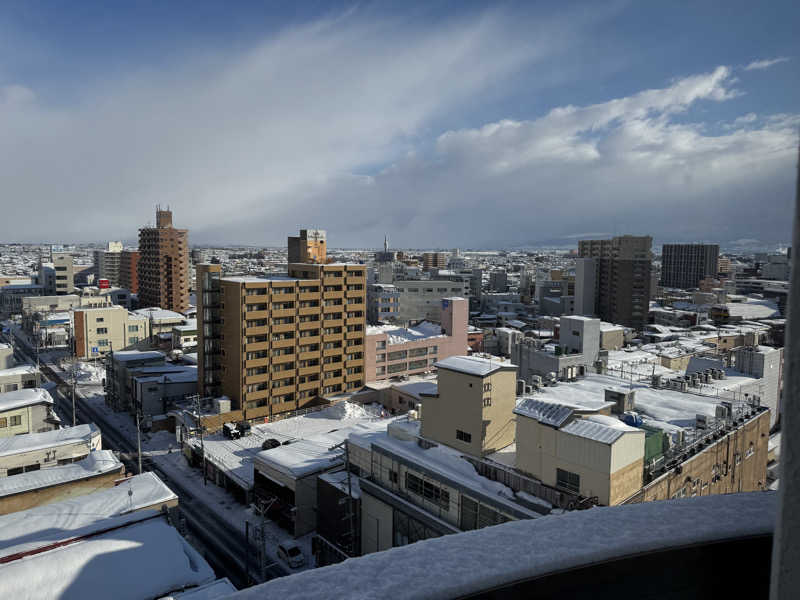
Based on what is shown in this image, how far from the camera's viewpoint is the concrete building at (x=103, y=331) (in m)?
43.4

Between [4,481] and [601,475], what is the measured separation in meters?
16.7

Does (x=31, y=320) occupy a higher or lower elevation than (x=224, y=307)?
lower

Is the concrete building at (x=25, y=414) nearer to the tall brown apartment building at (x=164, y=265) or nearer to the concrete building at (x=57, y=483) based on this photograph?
the concrete building at (x=57, y=483)

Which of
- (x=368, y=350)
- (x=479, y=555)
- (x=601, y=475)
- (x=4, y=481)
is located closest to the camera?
(x=479, y=555)

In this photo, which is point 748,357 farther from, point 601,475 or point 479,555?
point 479,555

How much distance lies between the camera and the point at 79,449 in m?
18.8

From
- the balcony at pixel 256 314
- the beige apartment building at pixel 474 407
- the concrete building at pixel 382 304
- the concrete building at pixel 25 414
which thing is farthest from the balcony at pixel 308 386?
the concrete building at pixel 382 304

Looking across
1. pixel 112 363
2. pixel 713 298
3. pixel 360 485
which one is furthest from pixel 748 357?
pixel 713 298

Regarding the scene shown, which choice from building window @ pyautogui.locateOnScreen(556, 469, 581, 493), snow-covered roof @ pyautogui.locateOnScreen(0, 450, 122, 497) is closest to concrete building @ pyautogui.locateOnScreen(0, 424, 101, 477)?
snow-covered roof @ pyautogui.locateOnScreen(0, 450, 122, 497)

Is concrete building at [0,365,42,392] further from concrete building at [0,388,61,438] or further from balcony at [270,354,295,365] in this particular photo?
balcony at [270,354,295,365]

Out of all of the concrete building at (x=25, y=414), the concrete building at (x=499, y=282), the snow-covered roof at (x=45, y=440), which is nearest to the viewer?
the snow-covered roof at (x=45, y=440)

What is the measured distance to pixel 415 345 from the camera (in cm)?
3725

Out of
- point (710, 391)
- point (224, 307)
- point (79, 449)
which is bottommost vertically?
point (79, 449)

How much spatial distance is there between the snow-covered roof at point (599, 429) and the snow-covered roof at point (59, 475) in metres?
13.8
